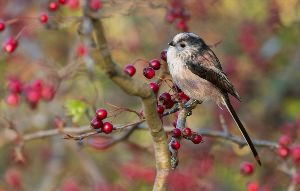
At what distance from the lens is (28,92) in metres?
7.19

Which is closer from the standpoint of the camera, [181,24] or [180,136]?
[180,136]

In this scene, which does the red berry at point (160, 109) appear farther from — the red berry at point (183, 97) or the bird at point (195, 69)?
the bird at point (195, 69)

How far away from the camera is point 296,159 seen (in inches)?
253

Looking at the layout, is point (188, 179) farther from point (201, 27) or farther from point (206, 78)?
point (201, 27)

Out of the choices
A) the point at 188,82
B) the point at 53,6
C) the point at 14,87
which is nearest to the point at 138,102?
the point at 14,87

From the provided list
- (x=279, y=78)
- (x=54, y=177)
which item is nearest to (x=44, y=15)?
(x=54, y=177)

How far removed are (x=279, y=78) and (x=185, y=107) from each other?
5923 mm

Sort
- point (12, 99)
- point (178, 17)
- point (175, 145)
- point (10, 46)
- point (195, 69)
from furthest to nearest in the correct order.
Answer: point (12, 99) → point (178, 17) → point (10, 46) → point (195, 69) → point (175, 145)

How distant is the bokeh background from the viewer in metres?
8.22

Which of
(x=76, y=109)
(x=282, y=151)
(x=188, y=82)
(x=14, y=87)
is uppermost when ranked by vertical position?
(x=188, y=82)

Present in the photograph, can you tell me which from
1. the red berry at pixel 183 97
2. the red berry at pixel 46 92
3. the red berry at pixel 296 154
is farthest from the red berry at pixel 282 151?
the red berry at pixel 46 92

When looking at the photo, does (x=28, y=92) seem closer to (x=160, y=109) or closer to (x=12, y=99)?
(x=12, y=99)

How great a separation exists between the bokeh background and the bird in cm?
177

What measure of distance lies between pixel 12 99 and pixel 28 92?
Result: 218 millimetres
